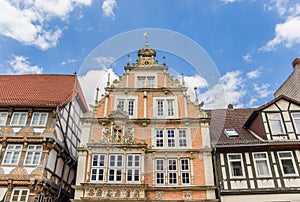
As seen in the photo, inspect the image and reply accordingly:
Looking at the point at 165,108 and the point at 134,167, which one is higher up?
the point at 165,108

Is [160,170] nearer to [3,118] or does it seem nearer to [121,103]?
[121,103]

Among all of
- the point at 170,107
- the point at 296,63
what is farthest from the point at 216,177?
the point at 296,63

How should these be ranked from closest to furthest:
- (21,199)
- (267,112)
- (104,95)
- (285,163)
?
(21,199), (285,163), (267,112), (104,95)

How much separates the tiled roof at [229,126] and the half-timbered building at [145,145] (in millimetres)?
988

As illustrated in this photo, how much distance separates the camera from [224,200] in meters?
15.6

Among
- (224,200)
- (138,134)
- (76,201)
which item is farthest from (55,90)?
(224,200)

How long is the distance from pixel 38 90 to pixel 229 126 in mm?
13592

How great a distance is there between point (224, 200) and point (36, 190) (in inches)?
407

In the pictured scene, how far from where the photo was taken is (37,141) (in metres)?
16.5

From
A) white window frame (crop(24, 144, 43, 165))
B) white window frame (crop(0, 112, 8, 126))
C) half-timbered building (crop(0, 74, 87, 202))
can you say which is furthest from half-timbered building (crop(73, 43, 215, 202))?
white window frame (crop(0, 112, 8, 126))

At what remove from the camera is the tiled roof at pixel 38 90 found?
17.5m

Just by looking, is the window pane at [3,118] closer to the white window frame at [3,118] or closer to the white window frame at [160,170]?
the white window frame at [3,118]

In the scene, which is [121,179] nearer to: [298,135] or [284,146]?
[284,146]

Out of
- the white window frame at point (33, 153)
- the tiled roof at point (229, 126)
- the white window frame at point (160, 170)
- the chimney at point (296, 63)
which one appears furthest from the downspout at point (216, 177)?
the chimney at point (296, 63)
